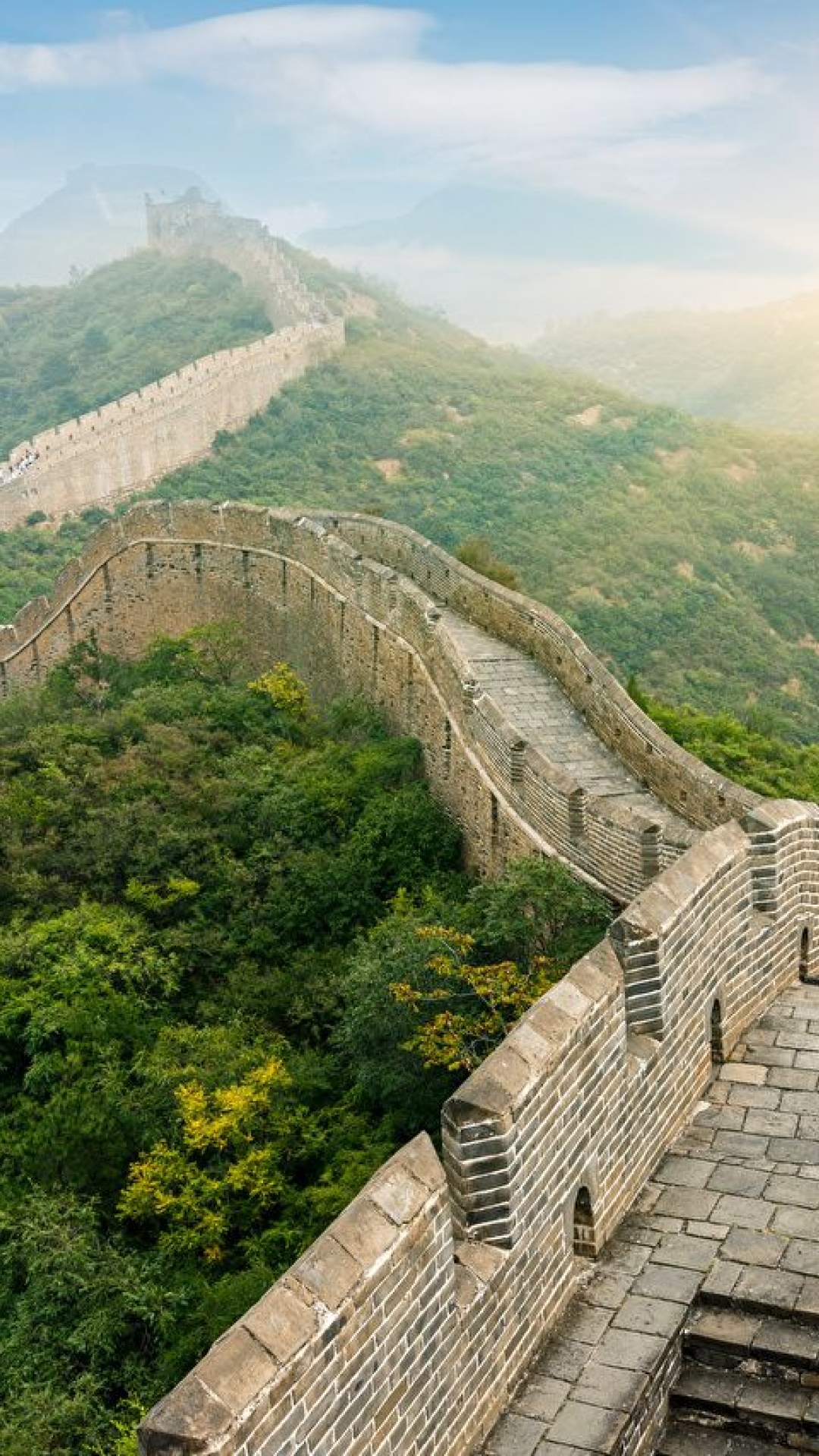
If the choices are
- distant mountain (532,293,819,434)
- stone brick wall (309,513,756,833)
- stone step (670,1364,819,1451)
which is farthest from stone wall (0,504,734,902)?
distant mountain (532,293,819,434)

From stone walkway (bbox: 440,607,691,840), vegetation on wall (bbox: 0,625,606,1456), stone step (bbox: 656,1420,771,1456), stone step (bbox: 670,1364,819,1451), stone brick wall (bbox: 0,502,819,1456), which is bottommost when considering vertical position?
vegetation on wall (bbox: 0,625,606,1456)

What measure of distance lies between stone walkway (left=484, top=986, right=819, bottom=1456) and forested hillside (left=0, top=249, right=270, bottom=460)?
1735 inches

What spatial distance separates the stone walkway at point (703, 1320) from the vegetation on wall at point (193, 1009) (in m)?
3.59

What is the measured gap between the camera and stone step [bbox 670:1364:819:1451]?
512 centimetres

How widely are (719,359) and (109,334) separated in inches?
924

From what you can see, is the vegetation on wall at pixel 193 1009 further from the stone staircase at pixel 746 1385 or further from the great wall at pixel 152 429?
the great wall at pixel 152 429

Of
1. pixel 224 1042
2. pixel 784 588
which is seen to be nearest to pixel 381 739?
pixel 224 1042

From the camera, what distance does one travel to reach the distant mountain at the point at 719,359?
55.8 m

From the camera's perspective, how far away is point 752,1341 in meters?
5.30

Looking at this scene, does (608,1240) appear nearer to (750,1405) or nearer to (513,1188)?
(750,1405)

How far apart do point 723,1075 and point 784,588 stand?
23.7 m

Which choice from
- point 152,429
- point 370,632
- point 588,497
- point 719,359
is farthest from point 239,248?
point 370,632

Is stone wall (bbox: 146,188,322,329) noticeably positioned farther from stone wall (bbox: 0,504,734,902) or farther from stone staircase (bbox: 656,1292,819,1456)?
stone staircase (bbox: 656,1292,819,1456)

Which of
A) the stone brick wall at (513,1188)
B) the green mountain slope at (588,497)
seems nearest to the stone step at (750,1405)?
the stone brick wall at (513,1188)
